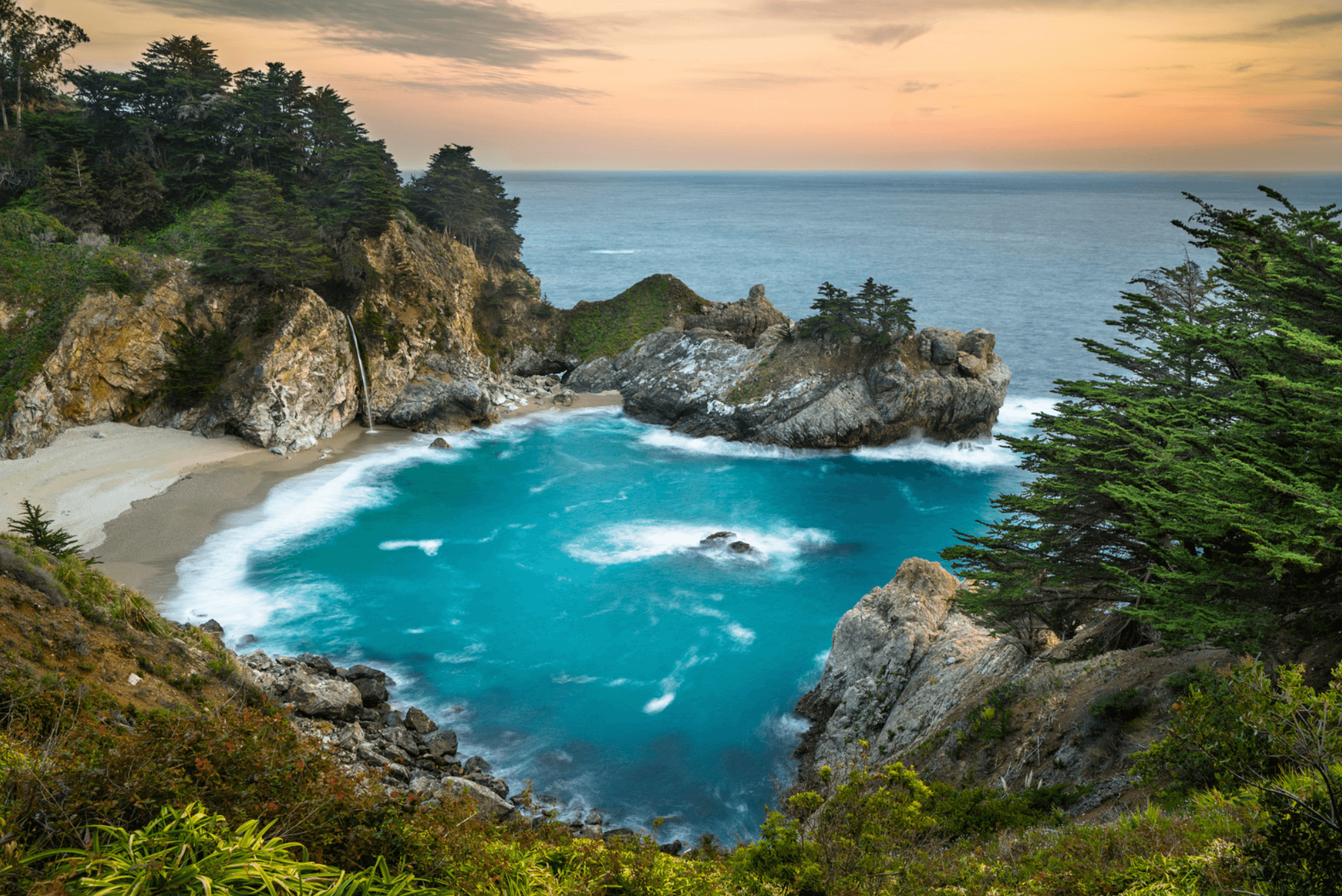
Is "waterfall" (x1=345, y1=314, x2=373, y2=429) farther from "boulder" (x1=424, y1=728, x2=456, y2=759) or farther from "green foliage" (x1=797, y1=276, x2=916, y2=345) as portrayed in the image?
"boulder" (x1=424, y1=728, x2=456, y2=759)

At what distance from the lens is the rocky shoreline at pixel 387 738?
16391mm

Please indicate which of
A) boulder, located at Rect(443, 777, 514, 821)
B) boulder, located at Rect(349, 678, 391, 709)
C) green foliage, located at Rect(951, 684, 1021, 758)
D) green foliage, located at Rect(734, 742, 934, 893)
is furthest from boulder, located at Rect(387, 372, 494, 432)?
green foliage, located at Rect(734, 742, 934, 893)

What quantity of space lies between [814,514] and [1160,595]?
28980 mm

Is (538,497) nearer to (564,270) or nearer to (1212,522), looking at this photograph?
(1212,522)

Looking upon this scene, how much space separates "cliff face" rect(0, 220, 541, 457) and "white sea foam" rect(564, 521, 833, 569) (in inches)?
757

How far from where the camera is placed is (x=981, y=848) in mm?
8133

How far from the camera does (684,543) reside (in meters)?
35.7

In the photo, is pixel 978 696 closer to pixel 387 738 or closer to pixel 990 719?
pixel 990 719

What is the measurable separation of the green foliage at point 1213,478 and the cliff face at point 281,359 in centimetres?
3948

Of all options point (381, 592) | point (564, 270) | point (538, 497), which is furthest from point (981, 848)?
point (564, 270)

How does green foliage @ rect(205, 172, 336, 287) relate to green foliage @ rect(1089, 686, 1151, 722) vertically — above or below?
above

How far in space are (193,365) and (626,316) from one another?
34.5 metres

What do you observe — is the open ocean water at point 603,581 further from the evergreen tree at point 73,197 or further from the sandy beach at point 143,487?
the evergreen tree at point 73,197

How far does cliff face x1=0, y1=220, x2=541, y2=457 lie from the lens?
3694 centimetres
